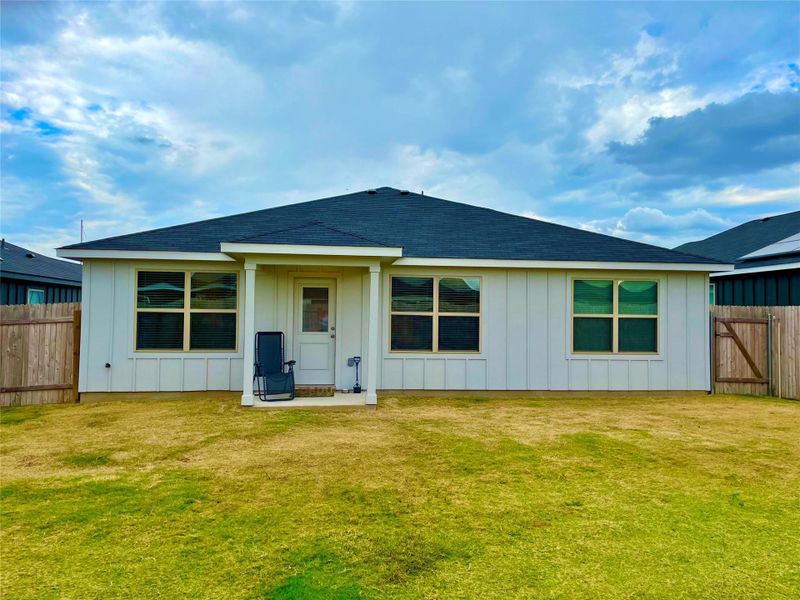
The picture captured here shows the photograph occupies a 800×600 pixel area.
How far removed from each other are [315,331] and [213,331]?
5.96ft

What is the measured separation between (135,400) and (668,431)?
27.8 feet

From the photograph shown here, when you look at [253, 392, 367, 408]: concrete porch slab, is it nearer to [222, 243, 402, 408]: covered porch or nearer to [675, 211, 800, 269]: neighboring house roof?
[222, 243, 402, 408]: covered porch

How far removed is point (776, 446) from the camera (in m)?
5.26

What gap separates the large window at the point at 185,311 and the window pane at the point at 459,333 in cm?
384

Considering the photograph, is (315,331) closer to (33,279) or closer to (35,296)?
(33,279)

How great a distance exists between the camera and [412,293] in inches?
331

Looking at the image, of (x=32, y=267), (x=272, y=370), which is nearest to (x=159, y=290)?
(x=272, y=370)

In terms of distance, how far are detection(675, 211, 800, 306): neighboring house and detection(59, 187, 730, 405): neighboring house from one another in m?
3.85

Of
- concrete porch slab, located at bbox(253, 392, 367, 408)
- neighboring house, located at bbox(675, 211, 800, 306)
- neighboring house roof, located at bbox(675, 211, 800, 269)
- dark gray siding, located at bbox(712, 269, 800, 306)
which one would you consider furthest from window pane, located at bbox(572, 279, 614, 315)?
neighboring house roof, located at bbox(675, 211, 800, 269)

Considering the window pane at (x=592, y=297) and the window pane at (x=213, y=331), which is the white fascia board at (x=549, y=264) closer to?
the window pane at (x=592, y=297)

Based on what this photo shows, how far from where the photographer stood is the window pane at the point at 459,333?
838cm

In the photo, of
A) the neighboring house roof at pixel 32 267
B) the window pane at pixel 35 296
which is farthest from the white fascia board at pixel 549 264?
the window pane at pixel 35 296

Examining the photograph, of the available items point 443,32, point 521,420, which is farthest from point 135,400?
point 443,32

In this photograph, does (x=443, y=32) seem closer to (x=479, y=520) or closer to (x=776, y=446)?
(x=776, y=446)
